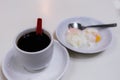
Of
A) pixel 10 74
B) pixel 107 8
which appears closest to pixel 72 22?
pixel 107 8

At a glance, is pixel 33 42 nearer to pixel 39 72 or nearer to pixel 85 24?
pixel 39 72

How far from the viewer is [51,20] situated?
29.5 inches

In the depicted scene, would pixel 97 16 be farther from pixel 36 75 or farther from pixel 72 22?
pixel 36 75

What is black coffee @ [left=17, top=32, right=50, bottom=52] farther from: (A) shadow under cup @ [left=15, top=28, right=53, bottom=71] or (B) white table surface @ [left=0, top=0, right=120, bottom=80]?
(B) white table surface @ [left=0, top=0, right=120, bottom=80]

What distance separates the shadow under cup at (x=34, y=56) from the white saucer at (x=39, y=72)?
0.02 m

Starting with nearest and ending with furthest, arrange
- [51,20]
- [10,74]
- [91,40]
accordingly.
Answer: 1. [10,74]
2. [91,40]
3. [51,20]

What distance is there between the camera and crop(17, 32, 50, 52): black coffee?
52 centimetres

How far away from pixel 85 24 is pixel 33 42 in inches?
10.0

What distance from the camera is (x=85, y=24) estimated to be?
2.35 feet

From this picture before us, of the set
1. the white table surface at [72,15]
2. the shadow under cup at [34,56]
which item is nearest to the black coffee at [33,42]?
the shadow under cup at [34,56]

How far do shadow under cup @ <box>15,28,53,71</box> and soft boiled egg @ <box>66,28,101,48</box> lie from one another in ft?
0.39

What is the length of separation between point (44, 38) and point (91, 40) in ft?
0.59

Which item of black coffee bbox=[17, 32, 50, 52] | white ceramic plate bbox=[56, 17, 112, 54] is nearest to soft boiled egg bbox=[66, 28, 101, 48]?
white ceramic plate bbox=[56, 17, 112, 54]

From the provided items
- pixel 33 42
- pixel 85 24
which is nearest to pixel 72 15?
pixel 85 24
